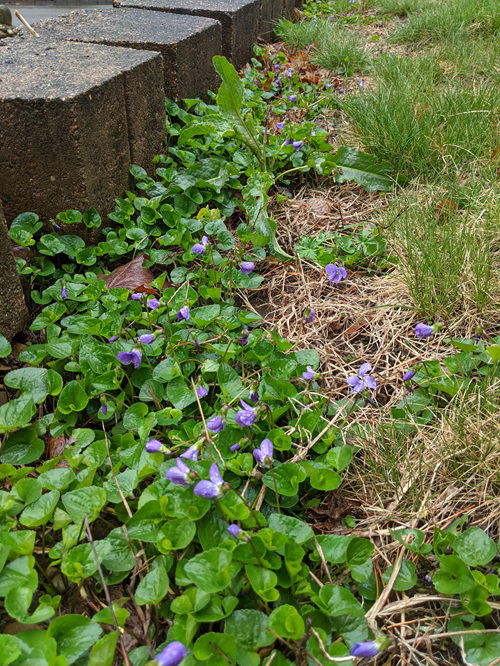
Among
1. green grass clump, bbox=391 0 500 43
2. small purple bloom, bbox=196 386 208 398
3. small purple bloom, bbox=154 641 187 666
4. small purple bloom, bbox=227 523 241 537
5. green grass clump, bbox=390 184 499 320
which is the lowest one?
small purple bloom, bbox=154 641 187 666

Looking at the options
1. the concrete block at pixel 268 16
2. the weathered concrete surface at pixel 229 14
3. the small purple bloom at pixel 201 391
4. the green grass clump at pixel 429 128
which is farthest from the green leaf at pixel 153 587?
the concrete block at pixel 268 16

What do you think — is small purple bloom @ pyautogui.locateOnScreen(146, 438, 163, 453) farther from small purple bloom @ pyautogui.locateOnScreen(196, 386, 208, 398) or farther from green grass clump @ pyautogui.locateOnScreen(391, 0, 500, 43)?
green grass clump @ pyautogui.locateOnScreen(391, 0, 500, 43)

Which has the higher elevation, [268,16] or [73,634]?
[268,16]

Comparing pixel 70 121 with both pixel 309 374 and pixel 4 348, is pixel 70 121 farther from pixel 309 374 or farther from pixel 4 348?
pixel 309 374

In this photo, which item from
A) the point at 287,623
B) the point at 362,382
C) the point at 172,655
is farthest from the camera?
the point at 362,382

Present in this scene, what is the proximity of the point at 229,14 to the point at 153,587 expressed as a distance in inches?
142

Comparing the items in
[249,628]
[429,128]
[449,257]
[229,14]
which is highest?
[229,14]

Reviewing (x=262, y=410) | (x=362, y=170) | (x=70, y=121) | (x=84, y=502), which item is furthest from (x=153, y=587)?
(x=362, y=170)

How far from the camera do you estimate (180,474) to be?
123 centimetres

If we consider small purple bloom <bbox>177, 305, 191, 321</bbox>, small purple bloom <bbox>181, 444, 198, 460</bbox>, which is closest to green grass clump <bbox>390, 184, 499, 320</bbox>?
small purple bloom <bbox>177, 305, 191, 321</bbox>

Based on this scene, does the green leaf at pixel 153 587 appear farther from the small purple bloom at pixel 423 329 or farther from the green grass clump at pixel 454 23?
the green grass clump at pixel 454 23

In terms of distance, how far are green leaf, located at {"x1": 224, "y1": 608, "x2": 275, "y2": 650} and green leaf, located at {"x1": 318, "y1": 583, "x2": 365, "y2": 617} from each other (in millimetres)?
116

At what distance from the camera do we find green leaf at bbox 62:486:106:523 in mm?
1273

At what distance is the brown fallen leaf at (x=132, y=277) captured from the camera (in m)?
2.10
